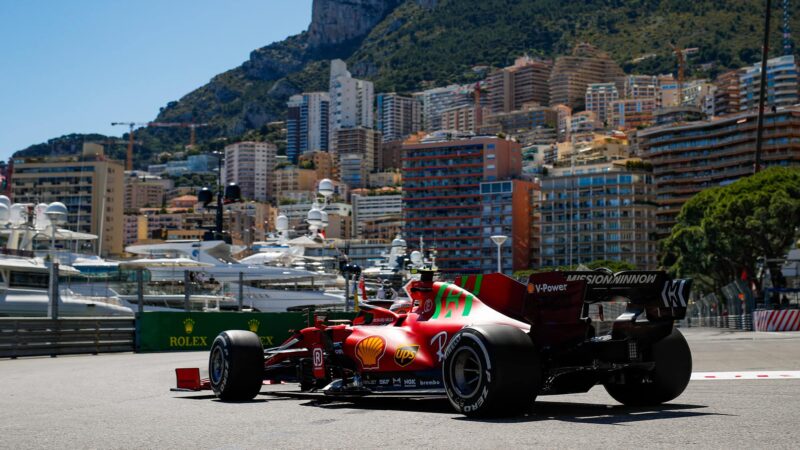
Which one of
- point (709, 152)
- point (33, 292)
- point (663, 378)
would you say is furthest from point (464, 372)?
point (709, 152)

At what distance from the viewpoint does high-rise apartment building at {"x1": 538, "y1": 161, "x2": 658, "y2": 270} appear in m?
166

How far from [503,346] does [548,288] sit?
37.6 inches

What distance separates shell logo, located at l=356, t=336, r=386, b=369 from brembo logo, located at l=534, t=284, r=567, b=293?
74.1 inches

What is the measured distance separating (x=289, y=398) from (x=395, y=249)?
3049 inches

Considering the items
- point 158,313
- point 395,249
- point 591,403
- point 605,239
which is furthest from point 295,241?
point 605,239

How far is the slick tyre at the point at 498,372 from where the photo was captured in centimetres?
874

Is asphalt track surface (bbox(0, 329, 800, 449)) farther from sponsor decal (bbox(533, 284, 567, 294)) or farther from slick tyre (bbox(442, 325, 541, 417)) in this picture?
sponsor decal (bbox(533, 284, 567, 294))

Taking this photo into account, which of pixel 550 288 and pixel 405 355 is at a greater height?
pixel 550 288

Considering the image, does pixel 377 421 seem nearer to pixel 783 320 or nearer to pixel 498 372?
pixel 498 372

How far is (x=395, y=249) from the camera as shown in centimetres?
8962

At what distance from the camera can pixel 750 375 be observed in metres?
15.2

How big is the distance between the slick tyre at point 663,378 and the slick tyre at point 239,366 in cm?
388

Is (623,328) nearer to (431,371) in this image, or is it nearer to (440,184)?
(431,371)

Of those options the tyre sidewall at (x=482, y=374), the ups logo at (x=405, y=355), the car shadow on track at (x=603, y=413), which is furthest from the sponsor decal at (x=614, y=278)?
the ups logo at (x=405, y=355)
